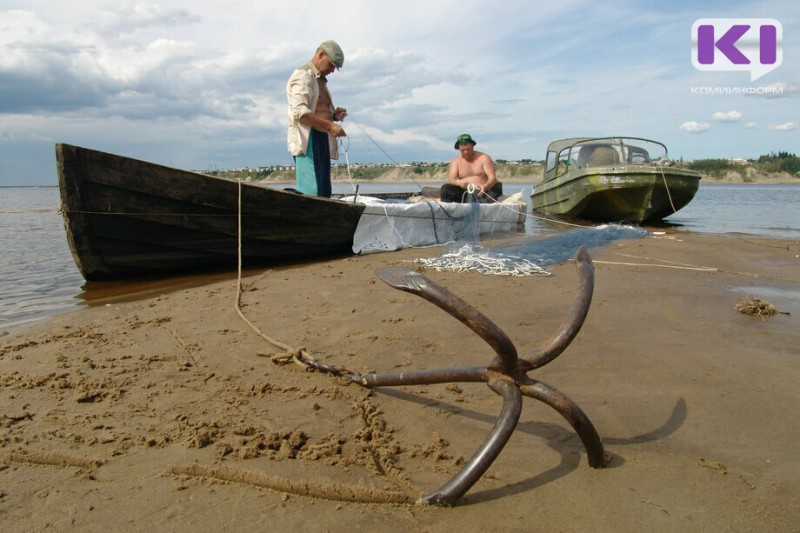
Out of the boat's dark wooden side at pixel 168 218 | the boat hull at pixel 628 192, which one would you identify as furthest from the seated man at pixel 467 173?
the boat's dark wooden side at pixel 168 218

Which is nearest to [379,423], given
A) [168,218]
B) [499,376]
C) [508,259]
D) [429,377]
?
[429,377]

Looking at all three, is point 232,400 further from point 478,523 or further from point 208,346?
point 478,523

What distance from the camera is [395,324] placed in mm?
3357

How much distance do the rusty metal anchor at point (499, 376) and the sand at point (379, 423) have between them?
89 mm

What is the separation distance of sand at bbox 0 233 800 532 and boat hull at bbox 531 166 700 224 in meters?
7.66

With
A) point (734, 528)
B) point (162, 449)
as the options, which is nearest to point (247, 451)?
point (162, 449)

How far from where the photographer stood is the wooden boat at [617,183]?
1107 cm

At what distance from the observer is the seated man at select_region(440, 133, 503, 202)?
31.1ft

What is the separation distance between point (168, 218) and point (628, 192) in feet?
30.2

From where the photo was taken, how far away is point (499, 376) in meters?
1.74

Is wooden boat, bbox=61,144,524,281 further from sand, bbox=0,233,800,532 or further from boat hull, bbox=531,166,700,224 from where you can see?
boat hull, bbox=531,166,700,224

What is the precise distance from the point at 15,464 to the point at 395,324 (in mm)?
2037

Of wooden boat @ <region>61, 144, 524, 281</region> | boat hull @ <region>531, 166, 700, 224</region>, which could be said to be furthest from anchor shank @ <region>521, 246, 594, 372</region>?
boat hull @ <region>531, 166, 700, 224</region>

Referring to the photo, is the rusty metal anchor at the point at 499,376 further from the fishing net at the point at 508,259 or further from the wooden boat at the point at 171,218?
the wooden boat at the point at 171,218
